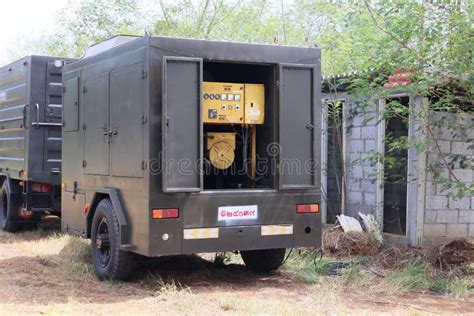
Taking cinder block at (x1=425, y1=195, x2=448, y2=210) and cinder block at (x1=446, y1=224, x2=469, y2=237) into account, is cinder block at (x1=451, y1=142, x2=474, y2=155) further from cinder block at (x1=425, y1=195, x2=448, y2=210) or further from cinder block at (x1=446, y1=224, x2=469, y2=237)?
cinder block at (x1=446, y1=224, x2=469, y2=237)

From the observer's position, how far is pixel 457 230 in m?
9.98

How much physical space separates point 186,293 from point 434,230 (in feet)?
15.3

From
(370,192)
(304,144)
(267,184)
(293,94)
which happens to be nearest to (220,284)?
(267,184)

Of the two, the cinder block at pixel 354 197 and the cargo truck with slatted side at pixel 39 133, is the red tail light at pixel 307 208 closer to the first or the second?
the cinder block at pixel 354 197

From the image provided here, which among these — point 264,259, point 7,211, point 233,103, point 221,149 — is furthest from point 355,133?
point 7,211

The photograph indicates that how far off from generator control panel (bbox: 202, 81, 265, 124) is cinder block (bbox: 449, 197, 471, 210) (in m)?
3.97

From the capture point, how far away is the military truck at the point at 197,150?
6.65 metres

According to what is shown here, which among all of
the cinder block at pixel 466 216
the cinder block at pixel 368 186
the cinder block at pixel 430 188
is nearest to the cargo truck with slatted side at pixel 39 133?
the cinder block at pixel 368 186

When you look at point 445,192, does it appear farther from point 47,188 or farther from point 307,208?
point 47,188

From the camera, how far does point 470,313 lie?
6180 millimetres

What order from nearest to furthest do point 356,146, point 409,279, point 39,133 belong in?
point 409,279 < point 356,146 < point 39,133

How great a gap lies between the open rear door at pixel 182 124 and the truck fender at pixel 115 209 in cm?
81

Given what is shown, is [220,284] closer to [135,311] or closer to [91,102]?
[135,311]

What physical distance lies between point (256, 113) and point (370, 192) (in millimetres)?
3720
